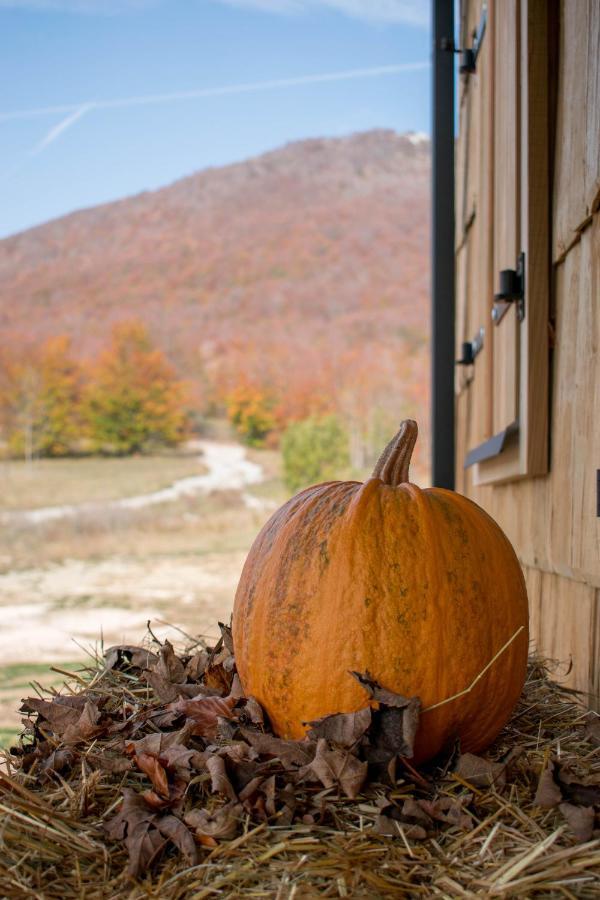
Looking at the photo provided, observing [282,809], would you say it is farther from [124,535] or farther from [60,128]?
[60,128]

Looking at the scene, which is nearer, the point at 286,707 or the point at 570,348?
the point at 286,707

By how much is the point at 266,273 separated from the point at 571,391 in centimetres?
1859

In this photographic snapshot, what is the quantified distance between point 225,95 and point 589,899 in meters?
21.1

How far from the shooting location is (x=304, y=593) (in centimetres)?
112

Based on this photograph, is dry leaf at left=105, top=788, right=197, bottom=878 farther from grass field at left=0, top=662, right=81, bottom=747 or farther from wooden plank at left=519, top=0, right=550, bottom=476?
grass field at left=0, top=662, right=81, bottom=747

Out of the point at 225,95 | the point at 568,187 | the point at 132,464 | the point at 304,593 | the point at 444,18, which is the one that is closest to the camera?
the point at 304,593

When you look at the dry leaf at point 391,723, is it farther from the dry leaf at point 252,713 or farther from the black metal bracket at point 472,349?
the black metal bracket at point 472,349

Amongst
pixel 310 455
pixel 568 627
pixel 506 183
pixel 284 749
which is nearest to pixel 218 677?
pixel 284 749

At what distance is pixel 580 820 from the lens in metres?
0.88

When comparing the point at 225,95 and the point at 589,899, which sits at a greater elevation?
the point at 225,95

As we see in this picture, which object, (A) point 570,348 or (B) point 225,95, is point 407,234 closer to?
(B) point 225,95

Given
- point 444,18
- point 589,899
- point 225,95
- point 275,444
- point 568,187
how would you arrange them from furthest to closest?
point 225,95, point 275,444, point 444,18, point 568,187, point 589,899

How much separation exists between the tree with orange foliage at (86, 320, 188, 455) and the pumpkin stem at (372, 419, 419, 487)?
51.3 feet

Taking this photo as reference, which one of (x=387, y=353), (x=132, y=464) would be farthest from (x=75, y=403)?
(x=387, y=353)
